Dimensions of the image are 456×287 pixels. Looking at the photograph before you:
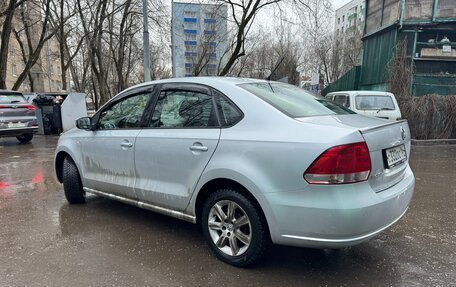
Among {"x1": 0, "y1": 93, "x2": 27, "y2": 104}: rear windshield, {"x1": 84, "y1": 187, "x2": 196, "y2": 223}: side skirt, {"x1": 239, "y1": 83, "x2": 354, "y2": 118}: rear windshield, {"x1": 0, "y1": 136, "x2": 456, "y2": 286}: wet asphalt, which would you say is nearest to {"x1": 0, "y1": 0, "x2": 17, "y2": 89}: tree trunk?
{"x1": 0, "y1": 93, "x2": 27, "y2": 104}: rear windshield

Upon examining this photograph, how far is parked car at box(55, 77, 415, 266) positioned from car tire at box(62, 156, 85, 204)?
29.7 inches

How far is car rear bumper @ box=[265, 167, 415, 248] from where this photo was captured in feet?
8.09

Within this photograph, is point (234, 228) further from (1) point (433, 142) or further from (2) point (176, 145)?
(1) point (433, 142)

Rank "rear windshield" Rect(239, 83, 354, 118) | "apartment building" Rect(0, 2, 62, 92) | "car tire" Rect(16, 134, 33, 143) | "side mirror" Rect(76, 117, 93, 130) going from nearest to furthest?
"rear windshield" Rect(239, 83, 354, 118), "side mirror" Rect(76, 117, 93, 130), "car tire" Rect(16, 134, 33, 143), "apartment building" Rect(0, 2, 62, 92)

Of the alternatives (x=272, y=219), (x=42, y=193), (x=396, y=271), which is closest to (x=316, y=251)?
(x=396, y=271)

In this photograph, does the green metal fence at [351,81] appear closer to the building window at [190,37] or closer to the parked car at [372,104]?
the parked car at [372,104]

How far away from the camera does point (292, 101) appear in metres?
3.25

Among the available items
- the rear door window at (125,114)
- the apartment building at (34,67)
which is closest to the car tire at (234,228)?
the rear door window at (125,114)

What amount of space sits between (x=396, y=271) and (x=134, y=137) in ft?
9.23

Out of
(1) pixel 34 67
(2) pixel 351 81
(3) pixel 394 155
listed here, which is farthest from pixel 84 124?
(1) pixel 34 67

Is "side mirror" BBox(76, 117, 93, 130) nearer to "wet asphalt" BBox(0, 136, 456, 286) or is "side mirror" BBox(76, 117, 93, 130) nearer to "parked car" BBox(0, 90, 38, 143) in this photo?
"wet asphalt" BBox(0, 136, 456, 286)

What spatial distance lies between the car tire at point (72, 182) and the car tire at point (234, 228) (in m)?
2.29

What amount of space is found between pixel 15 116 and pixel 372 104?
10.8 m

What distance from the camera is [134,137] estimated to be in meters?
3.73
